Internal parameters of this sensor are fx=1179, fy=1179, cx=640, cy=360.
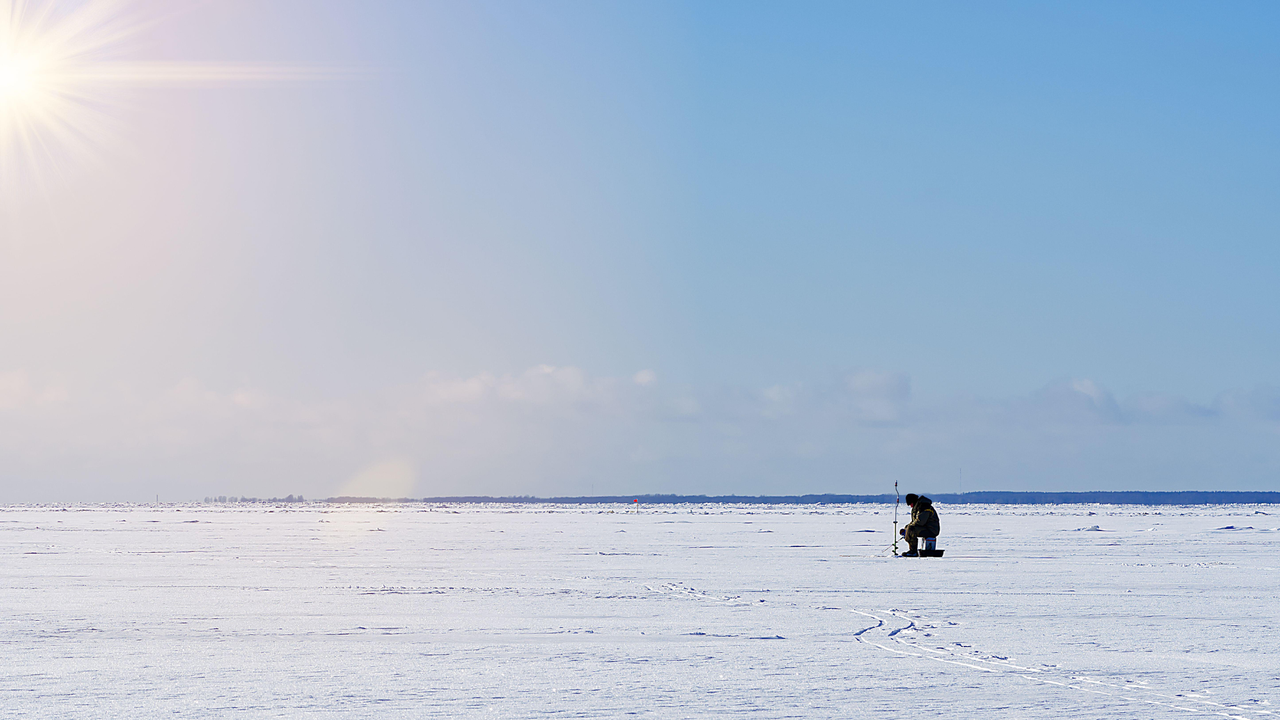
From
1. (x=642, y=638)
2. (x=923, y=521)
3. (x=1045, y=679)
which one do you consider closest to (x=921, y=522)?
(x=923, y=521)

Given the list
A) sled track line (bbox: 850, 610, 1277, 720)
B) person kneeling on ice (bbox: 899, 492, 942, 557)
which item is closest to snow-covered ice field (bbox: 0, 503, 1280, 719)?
sled track line (bbox: 850, 610, 1277, 720)

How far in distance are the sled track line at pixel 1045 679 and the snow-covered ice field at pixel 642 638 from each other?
4cm

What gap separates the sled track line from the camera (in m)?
7.92

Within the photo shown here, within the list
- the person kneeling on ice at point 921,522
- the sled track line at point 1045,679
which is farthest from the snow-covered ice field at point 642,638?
the person kneeling on ice at point 921,522

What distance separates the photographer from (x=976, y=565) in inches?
886

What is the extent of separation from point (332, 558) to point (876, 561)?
11.4 metres

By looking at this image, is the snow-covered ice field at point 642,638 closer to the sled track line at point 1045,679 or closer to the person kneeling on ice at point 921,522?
the sled track line at point 1045,679

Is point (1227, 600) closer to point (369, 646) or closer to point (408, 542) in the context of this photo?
point (369, 646)

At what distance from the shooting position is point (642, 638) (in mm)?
11688

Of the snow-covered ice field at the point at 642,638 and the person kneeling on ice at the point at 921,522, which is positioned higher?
the person kneeling on ice at the point at 921,522

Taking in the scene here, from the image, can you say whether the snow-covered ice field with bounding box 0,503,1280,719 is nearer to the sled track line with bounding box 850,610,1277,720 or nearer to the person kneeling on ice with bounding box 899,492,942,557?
the sled track line with bounding box 850,610,1277,720

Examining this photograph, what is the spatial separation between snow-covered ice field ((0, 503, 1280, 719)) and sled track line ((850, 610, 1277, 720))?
35 mm

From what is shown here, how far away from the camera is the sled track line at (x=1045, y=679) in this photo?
7.92m

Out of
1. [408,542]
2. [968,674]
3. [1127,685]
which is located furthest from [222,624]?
[408,542]
